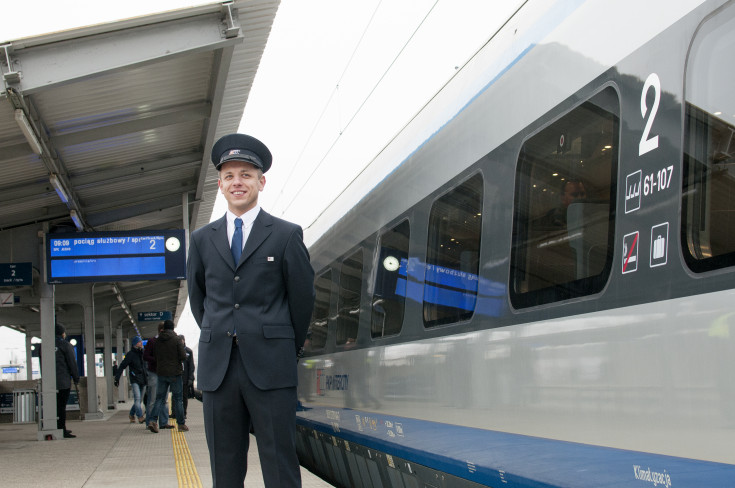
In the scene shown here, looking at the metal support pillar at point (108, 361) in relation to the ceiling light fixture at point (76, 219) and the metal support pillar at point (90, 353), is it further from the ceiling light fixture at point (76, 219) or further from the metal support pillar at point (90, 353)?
the ceiling light fixture at point (76, 219)

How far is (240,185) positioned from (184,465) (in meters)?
5.71

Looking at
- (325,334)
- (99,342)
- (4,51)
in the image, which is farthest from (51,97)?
(99,342)

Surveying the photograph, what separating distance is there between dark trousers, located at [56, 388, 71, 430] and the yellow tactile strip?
9.33 ft

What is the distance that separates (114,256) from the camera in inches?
578

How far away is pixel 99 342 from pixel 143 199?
37038 mm

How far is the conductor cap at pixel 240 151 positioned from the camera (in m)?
3.60

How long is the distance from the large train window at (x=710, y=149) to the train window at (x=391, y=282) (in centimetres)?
327

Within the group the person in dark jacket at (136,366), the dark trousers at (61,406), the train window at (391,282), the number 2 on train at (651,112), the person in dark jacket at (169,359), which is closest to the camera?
the number 2 on train at (651,112)

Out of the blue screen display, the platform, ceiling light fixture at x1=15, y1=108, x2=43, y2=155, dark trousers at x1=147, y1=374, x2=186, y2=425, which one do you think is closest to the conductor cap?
the platform

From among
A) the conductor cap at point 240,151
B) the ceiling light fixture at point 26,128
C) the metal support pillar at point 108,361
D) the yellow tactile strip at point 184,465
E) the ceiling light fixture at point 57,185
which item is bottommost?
the metal support pillar at point 108,361

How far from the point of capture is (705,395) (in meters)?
2.52

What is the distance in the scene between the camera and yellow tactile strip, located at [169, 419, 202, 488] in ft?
23.7

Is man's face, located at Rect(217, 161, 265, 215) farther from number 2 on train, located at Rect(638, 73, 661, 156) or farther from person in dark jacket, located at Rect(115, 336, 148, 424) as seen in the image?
person in dark jacket, located at Rect(115, 336, 148, 424)

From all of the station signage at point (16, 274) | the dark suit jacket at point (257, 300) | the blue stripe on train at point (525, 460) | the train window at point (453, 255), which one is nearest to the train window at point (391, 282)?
the train window at point (453, 255)
